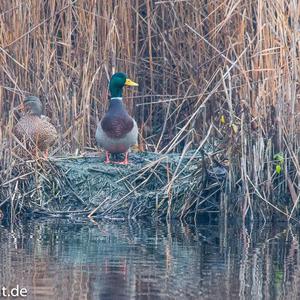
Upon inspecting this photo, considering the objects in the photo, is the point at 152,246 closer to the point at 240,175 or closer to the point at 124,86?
the point at 240,175

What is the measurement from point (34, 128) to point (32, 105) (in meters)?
0.22

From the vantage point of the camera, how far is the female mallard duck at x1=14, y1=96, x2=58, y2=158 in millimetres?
9148

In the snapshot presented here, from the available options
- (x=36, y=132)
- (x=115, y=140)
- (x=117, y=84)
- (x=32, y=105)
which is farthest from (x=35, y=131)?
(x=117, y=84)

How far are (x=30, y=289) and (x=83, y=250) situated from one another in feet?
4.49

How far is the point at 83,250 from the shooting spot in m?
6.97

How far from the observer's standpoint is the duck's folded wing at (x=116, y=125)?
9031mm

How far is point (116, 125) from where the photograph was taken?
9.05m

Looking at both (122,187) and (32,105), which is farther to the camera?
(32,105)

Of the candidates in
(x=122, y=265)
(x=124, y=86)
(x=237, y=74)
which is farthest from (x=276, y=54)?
(x=122, y=265)

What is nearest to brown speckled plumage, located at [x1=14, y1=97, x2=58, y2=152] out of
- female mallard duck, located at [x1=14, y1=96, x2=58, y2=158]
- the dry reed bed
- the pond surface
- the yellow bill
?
female mallard duck, located at [x1=14, y1=96, x2=58, y2=158]

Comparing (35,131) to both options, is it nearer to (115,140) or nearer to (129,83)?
(115,140)

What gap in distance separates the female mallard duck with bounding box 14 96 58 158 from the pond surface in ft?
3.59

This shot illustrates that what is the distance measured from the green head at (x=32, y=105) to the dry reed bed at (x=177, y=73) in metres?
0.15

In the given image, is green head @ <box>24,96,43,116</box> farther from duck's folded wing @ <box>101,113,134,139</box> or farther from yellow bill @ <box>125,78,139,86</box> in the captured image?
yellow bill @ <box>125,78,139,86</box>
